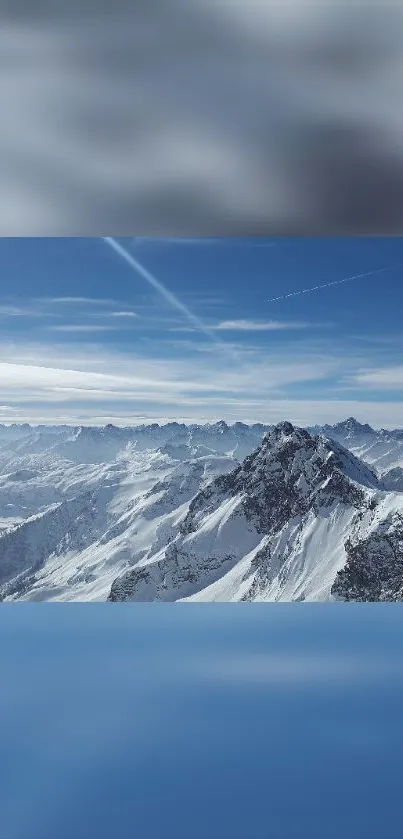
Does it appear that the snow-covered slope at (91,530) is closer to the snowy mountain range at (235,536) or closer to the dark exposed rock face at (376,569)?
the snowy mountain range at (235,536)

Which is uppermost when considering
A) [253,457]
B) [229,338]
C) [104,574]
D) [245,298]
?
[229,338]

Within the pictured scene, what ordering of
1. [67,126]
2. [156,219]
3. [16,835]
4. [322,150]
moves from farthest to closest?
Result: [156,219], [322,150], [67,126], [16,835]

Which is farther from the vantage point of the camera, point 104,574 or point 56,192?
point 104,574

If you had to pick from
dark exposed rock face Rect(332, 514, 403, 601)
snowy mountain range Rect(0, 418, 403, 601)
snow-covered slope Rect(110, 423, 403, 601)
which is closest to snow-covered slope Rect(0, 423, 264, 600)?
snowy mountain range Rect(0, 418, 403, 601)

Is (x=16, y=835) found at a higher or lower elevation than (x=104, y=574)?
higher

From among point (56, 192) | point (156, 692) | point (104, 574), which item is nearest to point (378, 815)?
point (156, 692)

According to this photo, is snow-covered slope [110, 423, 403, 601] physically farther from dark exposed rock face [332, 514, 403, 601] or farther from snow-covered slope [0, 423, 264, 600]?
snow-covered slope [0, 423, 264, 600]

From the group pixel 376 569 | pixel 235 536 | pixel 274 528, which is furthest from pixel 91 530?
pixel 376 569

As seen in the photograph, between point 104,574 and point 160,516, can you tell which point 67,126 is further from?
point 160,516
